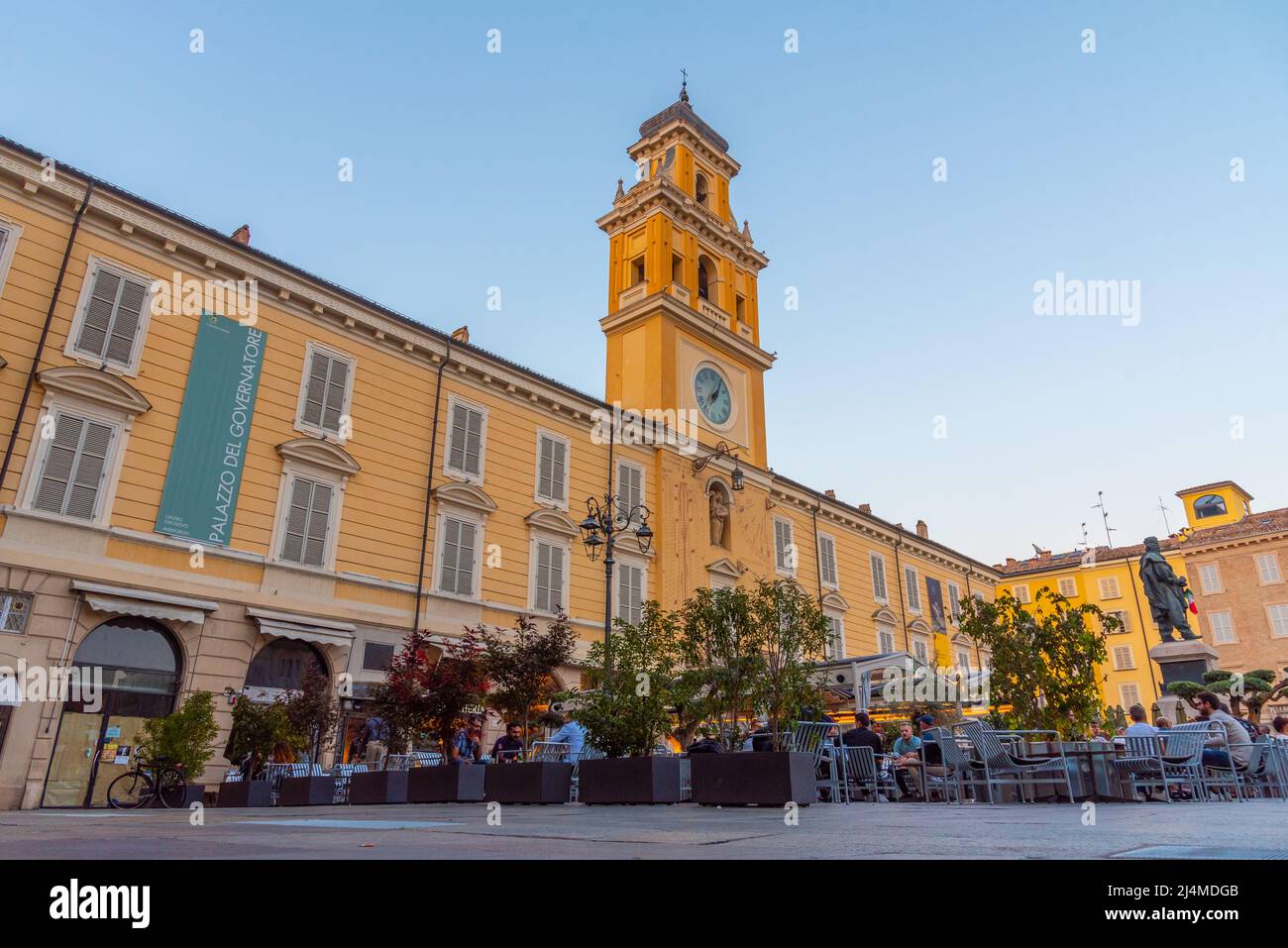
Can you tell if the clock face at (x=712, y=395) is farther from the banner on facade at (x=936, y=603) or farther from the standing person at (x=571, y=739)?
the standing person at (x=571, y=739)

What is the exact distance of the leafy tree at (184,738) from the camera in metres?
13.2

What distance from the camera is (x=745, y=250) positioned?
33.5m

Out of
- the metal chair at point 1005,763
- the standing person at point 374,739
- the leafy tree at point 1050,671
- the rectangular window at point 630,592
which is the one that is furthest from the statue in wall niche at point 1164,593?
the standing person at point 374,739

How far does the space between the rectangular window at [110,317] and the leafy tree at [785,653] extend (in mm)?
14203

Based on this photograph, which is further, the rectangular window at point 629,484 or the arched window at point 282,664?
the rectangular window at point 629,484

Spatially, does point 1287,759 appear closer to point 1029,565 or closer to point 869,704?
point 869,704

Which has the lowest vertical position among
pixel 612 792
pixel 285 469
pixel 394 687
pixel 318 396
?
pixel 612 792

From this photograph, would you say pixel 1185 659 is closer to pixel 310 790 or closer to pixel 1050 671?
pixel 1050 671

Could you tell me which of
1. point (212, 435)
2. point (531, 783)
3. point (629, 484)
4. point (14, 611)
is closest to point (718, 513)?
point (629, 484)

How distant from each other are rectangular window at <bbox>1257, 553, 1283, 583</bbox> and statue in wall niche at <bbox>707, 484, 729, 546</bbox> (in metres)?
32.3

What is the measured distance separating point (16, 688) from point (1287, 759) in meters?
19.9

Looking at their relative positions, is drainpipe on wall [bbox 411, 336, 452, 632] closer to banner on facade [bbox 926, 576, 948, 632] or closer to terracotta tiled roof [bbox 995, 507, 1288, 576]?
banner on facade [bbox 926, 576, 948, 632]
